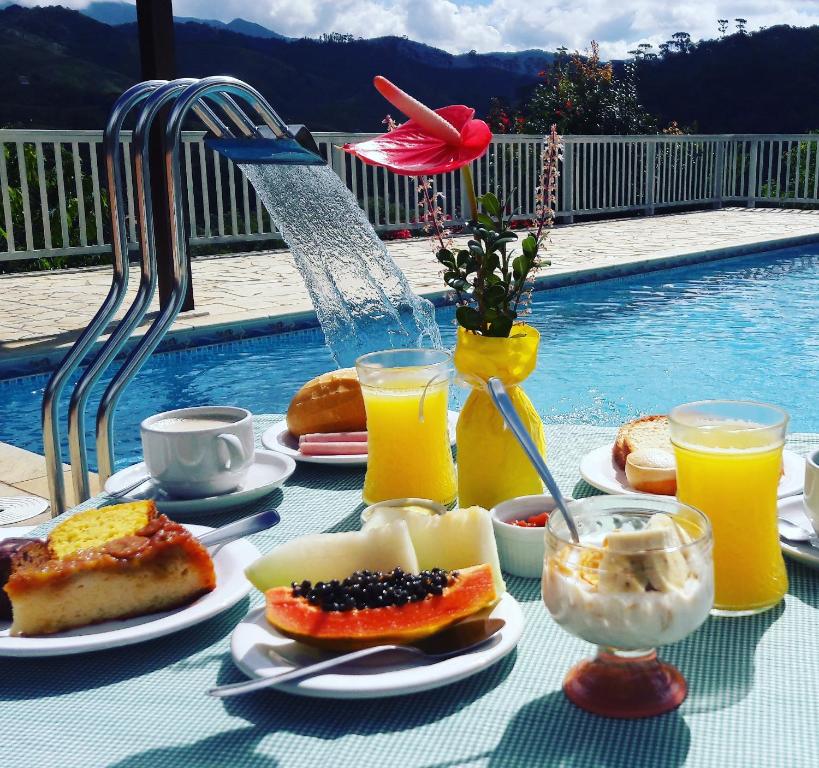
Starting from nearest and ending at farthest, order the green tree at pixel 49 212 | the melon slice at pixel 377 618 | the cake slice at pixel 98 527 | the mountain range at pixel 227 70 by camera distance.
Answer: the melon slice at pixel 377 618 → the cake slice at pixel 98 527 → the green tree at pixel 49 212 → the mountain range at pixel 227 70

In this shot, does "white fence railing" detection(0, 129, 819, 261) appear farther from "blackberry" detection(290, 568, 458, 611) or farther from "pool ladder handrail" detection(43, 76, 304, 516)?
"blackberry" detection(290, 568, 458, 611)

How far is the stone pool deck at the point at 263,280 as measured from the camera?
16.9ft

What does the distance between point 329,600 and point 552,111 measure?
14.7 metres

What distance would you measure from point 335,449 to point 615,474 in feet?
1.49

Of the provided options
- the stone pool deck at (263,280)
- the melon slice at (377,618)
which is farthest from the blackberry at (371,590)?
the stone pool deck at (263,280)

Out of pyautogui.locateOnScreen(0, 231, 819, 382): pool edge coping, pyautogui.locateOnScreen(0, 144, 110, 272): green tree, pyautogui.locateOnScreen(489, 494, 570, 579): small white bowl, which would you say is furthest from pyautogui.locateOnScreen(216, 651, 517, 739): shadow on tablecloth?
pyautogui.locateOnScreen(0, 144, 110, 272): green tree

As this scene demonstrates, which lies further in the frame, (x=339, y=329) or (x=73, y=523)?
(x=339, y=329)

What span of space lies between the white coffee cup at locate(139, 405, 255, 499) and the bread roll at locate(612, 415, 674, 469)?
0.53 meters

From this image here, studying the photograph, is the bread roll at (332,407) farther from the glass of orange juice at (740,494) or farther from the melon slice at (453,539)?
the glass of orange juice at (740,494)

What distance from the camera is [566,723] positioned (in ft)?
2.64

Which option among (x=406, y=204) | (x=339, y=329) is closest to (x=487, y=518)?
(x=339, y=329)

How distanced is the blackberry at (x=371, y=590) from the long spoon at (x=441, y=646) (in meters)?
0.04

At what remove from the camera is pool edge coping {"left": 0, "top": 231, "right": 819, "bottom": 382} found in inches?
198

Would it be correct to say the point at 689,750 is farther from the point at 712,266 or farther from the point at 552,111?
the point at 552,111
